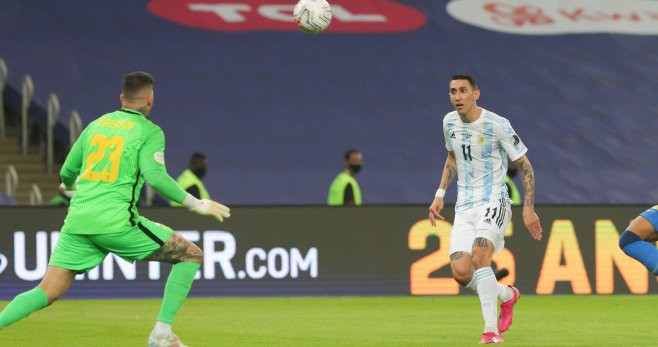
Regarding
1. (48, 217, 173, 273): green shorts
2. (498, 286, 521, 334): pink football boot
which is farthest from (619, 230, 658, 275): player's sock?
(48, 217, 173, 273): green shorts

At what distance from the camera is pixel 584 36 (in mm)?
27047

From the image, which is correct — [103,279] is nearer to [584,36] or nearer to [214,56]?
[214,56]

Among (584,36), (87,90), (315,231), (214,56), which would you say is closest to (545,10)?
(584,36)

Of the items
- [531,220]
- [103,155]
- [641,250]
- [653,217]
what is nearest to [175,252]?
[103,155]

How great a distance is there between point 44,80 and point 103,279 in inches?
324

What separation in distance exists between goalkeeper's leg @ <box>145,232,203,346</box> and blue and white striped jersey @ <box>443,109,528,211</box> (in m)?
2.56

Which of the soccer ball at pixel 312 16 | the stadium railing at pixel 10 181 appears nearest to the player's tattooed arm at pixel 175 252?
the soccer ball at pixel 312 16

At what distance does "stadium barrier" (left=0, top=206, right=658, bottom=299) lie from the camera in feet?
55.9

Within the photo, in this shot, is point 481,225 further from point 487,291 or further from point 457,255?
point 487,291

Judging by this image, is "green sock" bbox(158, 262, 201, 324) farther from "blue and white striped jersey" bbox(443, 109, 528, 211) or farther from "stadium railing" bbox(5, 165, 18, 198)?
"stadium railing" bbox(5, 165, 18, 198)

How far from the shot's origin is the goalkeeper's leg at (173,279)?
923cm

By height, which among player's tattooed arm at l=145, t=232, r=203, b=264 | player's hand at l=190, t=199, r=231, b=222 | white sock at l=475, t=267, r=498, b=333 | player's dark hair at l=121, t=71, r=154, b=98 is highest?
player's dark hair at l=121, t=71, r=154, b=98

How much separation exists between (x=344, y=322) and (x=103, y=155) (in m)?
4.43

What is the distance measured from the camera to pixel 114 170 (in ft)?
30.0
